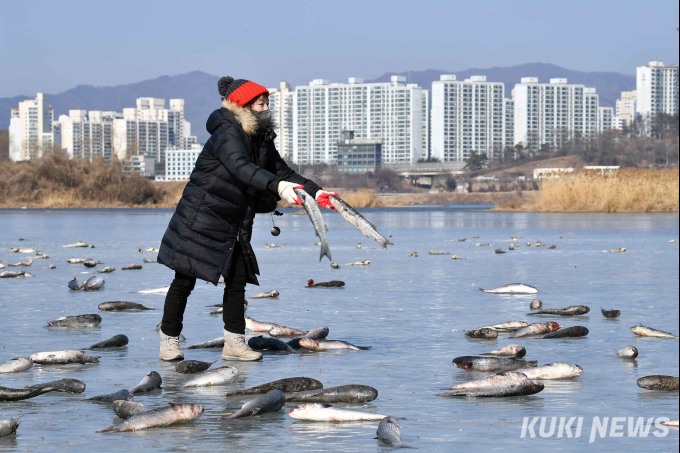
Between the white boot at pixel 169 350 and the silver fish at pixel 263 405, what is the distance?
1.93 m

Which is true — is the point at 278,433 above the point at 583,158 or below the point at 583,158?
below

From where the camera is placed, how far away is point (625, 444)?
15.2ft

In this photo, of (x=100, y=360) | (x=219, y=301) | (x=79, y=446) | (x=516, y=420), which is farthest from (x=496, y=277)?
(x=79, y=446)

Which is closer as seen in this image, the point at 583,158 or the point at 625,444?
the point at 625,444

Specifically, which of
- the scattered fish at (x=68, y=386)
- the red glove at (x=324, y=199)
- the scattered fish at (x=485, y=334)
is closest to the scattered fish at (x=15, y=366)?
the scattered fish at (x=68, y=386)

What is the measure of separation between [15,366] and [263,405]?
2355 millimetres

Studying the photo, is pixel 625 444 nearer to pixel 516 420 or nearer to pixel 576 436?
pixel 576 436

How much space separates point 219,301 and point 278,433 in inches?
268

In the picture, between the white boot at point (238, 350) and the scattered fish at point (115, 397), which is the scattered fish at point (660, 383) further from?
the scattered fish at point (115, 397)

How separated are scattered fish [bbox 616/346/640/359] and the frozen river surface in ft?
0.40

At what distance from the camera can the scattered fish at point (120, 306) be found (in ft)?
34.7

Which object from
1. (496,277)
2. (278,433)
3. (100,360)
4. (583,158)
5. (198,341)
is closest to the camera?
(278,433)

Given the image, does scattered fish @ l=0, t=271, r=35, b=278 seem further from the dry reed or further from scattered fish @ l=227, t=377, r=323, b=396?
the dry reed

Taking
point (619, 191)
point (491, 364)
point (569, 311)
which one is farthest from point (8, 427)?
point (619, 191)
